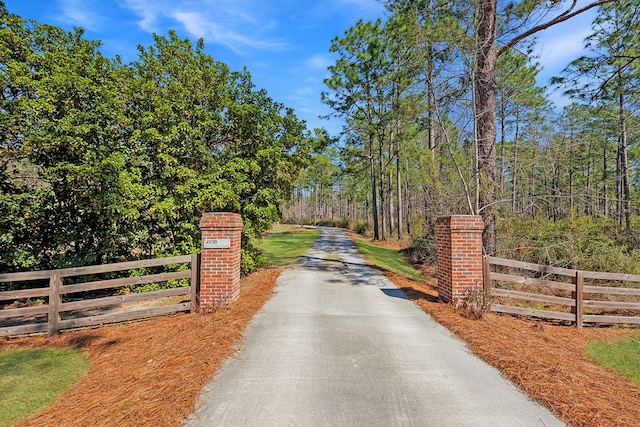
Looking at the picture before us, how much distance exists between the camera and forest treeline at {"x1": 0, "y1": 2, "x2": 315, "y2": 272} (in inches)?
308

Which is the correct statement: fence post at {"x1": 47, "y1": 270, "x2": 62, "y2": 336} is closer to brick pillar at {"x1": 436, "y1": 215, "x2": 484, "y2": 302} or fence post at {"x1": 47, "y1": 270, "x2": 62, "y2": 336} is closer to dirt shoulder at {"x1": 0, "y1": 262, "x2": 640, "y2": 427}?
dirt shoulder at {"x1": 0, "y1": 262, "x2": 640, "y2": 427}

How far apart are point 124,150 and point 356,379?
8.46 m

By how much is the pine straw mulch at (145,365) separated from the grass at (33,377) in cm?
18

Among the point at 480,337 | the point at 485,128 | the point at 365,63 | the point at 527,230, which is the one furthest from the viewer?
the point at 365,63

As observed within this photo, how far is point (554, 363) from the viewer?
3922mm

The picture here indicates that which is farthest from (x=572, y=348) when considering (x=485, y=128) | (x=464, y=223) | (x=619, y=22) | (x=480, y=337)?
(x=619, y=22)

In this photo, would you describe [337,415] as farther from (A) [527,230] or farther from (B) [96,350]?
(A) [527,230]

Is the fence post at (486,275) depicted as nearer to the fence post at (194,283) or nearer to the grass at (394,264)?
the grass at (394,264)

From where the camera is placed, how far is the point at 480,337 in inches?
186

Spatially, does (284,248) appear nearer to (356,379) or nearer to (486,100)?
(486,100)

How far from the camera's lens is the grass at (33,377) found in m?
3.37

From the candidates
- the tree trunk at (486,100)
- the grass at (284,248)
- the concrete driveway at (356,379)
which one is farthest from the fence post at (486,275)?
the grass at (284,248)

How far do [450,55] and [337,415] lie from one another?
8.47 meters

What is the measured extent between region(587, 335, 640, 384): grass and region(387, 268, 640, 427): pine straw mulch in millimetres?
160
